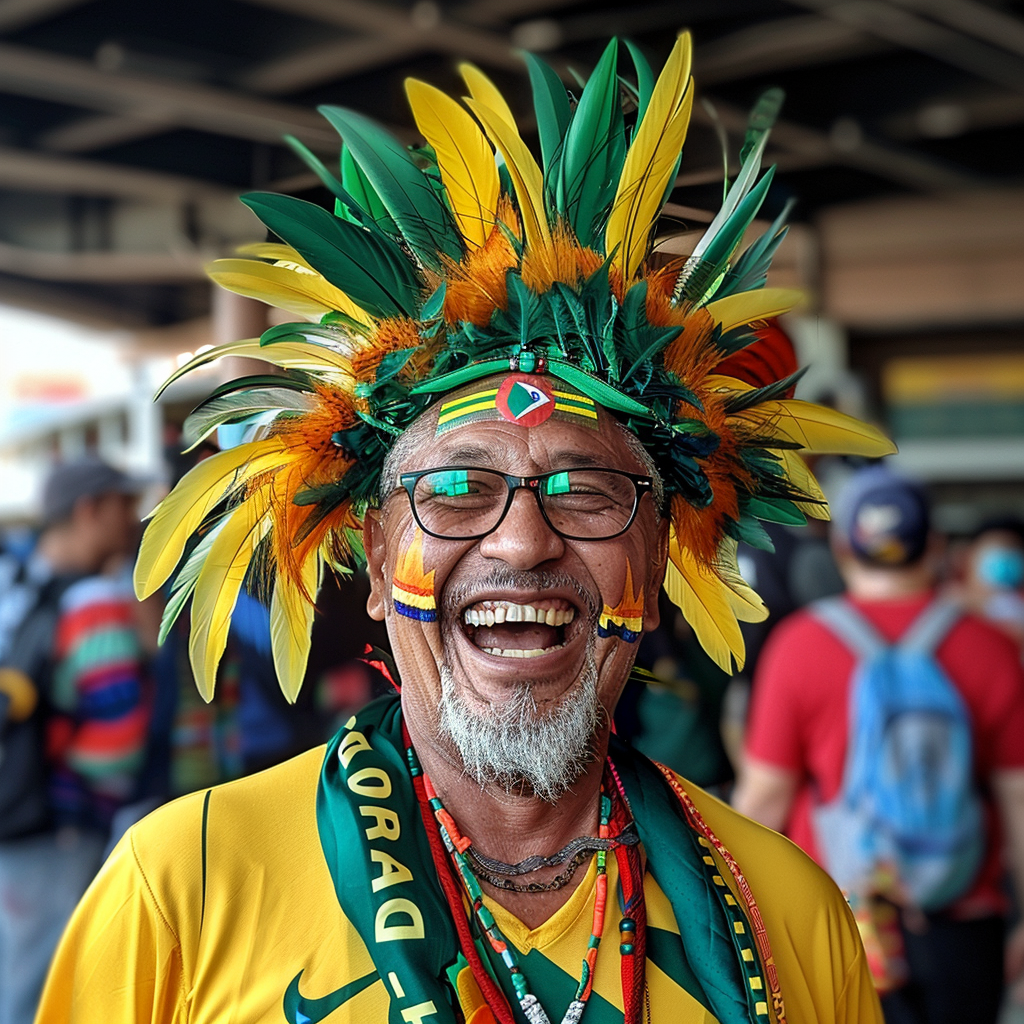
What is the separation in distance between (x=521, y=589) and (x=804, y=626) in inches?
75.2

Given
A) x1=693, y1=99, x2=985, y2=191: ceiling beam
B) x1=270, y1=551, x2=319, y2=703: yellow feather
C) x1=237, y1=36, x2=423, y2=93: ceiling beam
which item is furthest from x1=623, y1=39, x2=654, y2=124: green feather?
x1=693, y1=99, x2=985, y2=191: ceiling beam

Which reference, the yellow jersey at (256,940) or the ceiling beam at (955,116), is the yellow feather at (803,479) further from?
the ceiling beam at (955,116)

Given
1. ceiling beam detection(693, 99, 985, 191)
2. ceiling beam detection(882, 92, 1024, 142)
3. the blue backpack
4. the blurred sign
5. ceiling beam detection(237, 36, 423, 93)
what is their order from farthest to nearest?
the blurred sign
ceiling beam detection(693, 99, 985, 191)
ceiling beam detection(882, 92, 1024, 142)
ceiling beam detection(237, 36, 423, 93)
the blue backpack

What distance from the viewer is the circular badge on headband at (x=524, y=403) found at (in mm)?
1770

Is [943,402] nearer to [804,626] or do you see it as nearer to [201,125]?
[201,125]

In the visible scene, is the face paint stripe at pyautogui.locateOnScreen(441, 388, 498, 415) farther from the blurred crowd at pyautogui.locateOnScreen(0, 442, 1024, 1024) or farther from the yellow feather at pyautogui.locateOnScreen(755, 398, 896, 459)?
the blurred crowd at pyautogui.locateOnScreen(0, 442, 1024, 1024)

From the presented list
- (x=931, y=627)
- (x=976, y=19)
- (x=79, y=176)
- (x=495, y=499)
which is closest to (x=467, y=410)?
(x=495, y=499)

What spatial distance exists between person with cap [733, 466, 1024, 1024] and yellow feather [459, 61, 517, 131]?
1958 millimetres

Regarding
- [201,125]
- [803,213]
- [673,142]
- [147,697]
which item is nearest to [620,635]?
[673,142]

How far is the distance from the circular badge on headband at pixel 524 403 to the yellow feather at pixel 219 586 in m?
0.41

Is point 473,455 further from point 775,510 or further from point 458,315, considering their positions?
point 775,510

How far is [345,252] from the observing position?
71.4 inches

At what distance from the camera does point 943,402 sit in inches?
465

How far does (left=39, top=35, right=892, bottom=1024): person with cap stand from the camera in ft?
5.33
